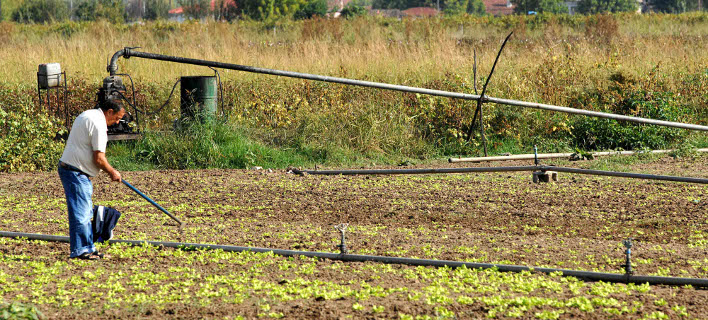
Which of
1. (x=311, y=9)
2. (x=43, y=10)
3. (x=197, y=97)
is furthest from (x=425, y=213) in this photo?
(x=311, y=9)

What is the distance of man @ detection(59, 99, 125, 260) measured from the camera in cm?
638

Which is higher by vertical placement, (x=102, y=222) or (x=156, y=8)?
(x=156, y=8)

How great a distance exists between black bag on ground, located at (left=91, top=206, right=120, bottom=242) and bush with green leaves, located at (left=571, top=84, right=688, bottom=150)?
885 cm

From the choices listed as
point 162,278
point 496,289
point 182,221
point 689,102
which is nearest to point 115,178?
point 162,278

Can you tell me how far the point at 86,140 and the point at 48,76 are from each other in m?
6.74

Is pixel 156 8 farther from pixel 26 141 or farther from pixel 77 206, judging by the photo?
pixel 77 206

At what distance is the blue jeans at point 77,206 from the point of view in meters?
6.48

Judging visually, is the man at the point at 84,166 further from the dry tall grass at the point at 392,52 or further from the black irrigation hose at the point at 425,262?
the dry tall grass at the point at 392,52

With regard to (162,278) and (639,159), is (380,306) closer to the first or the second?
(162,278)

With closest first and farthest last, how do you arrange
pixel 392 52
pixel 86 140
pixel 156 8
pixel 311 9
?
1. pixel 86 140
2. pixel 392 52
3. pixel 311 9
4. pixel 156 8

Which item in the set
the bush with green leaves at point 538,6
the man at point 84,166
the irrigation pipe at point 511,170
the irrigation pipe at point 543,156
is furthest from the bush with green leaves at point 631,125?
the bush with green leaves at point 538,6

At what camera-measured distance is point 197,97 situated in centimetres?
1238

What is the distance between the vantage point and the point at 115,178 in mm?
6562

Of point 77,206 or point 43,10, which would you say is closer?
point 77,206
